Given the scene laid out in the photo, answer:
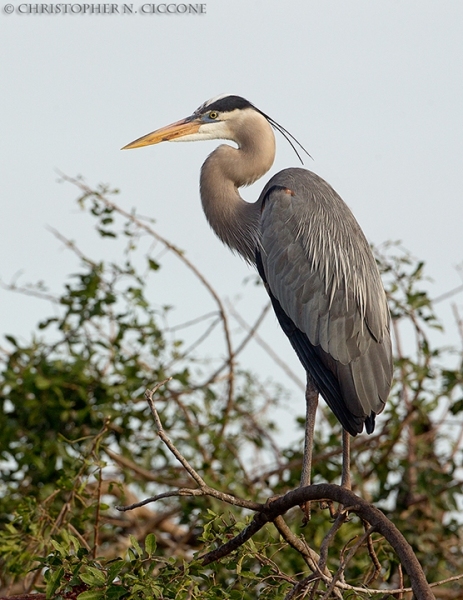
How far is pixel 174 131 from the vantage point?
5105 millimetres

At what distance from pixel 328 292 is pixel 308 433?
679 mm

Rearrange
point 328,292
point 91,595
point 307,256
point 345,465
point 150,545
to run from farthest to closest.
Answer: point 307,256
point 328,292
point 345,465
point 150,545
point 91,595

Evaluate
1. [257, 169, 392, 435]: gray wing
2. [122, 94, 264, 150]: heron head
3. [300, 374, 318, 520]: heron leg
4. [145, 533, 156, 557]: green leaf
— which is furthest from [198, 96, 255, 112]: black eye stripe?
[145, 533, 156, 557]: green leaf

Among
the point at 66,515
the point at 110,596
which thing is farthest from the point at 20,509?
the point at 110,596

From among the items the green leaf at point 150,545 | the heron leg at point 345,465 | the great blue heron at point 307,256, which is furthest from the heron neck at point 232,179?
the green leaf at point 150,545

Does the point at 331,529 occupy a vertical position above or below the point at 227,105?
below

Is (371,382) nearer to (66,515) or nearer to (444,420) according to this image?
(66,515)

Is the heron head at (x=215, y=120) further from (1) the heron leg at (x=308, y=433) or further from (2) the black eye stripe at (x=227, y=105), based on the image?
(1) the heron leg at (x=308, y=433)

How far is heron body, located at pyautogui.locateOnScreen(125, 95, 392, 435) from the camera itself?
4090 millimetres

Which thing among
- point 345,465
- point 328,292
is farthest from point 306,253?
point 345,465

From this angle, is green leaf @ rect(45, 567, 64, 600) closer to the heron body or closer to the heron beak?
the heron body

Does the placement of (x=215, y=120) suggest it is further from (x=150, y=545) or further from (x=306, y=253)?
(x=150, y=545)

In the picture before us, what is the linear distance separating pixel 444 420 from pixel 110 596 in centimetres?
350

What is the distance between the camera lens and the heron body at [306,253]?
4.09m
